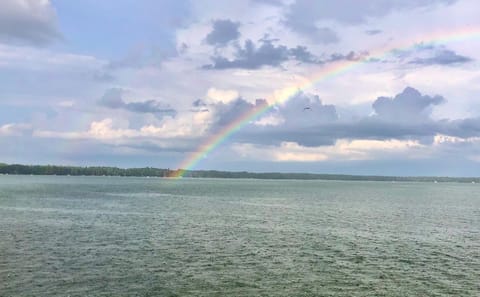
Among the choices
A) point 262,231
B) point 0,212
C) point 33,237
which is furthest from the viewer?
point 0,212

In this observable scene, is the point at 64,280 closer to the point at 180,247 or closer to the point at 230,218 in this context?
the point at 180,247

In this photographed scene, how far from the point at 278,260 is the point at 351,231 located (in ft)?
84.5

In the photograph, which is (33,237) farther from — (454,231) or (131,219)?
(454,231)

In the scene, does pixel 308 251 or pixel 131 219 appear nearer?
pixel 308 251

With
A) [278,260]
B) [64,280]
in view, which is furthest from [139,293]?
[278,260]

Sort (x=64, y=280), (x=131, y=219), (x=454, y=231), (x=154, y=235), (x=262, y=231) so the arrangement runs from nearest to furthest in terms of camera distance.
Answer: (x=64, y=280), (x=154, y=235), (x=262, y=231), (x=454, y=231), (x=131, y=219)

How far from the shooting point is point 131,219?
3145 inches

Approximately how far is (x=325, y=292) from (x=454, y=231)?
146 ft

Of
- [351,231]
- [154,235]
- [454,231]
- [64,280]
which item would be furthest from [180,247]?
[454,231]

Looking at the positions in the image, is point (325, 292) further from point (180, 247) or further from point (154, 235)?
point (154, 235)

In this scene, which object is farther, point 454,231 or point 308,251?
point 454,231

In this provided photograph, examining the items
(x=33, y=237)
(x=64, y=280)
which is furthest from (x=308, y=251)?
(x=33, y=237)

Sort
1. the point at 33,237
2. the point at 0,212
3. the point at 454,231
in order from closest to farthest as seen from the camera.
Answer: the point at 33,237 → the point at 454,231 → the point at 0,212

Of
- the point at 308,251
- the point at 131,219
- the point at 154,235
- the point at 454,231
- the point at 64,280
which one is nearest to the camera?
the point at 64,280
